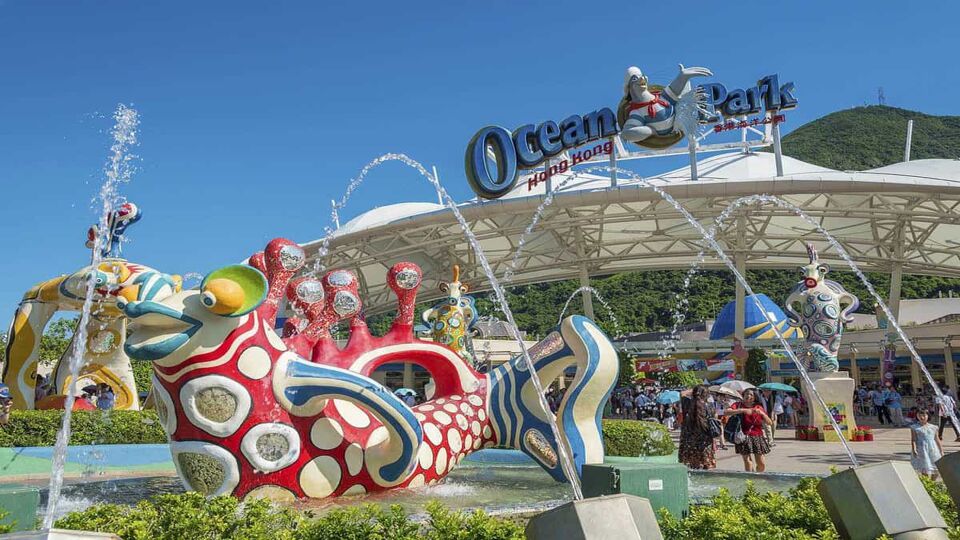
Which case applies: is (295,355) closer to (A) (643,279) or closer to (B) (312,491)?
(B) (312,491)

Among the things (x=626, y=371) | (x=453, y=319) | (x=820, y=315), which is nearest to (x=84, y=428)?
(x=453, y=319)

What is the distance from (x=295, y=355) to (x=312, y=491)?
1.22 metres

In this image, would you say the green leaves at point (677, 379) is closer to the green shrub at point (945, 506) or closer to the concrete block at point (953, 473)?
the green shrub at point (945, 506)

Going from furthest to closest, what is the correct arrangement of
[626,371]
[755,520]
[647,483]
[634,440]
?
[626,371], [634,440], [647,483], [755,520]

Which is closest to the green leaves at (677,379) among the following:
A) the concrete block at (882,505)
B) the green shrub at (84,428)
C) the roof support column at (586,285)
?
the roof support column at (586,285)

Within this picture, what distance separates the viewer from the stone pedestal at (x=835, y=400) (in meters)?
15.7

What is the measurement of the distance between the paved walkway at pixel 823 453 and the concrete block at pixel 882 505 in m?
6.10

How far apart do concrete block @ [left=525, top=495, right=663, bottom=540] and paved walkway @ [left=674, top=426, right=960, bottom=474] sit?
7724 mm

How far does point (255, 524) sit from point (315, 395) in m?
2.66

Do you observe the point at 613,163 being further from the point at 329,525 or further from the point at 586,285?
the point at 329,525

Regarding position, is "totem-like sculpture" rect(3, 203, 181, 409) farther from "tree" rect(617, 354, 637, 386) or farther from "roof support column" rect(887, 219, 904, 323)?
"roof support column" rect(887, 219, 904, 323)

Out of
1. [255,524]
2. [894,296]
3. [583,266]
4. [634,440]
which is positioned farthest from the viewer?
[583,266]

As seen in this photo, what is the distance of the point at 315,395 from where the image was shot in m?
6.73

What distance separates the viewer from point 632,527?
10.8 ft
